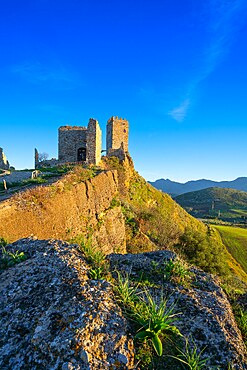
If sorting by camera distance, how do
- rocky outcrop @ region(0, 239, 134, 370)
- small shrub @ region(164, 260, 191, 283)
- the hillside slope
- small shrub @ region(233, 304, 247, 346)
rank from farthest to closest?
the hillside slope < small shrub @ region(164, 260, 191, 283) < small shrub @ region(233, 304, 247, 346) < rocky outcrop @ region(0, 239, 134, 370)

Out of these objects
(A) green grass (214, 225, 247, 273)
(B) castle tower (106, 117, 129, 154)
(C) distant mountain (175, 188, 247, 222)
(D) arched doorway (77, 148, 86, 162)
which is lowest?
(A) green grass (214, 225, 247, 273)

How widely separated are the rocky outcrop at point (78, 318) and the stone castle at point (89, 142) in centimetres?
2141

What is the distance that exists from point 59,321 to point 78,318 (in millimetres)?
318

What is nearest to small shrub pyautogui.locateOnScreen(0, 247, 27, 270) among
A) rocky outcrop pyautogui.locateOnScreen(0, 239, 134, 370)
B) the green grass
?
rocky outcrop pyautogui.locateOnScreen(0, 239, 134, 370)

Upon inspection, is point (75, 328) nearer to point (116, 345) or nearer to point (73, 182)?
point (116, 345)

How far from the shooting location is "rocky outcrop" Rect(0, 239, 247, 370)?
3.50m

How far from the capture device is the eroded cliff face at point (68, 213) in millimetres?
9447

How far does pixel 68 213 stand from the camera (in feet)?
43.4

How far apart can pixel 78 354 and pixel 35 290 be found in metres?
1.82

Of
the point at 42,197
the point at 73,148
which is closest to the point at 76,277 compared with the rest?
the point at 42,197

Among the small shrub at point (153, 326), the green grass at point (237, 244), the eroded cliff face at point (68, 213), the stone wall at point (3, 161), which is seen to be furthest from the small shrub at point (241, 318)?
the green grass at point (237, 244)

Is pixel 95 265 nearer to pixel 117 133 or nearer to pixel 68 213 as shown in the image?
pixel 68 213

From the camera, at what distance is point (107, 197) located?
68.9 feet

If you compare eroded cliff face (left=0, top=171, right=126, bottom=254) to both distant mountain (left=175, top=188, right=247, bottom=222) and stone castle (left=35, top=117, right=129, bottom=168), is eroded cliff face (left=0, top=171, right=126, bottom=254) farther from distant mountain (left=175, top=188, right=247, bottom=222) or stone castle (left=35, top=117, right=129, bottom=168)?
distant mountain (left=175, top=188, right=247, bottom=222)
